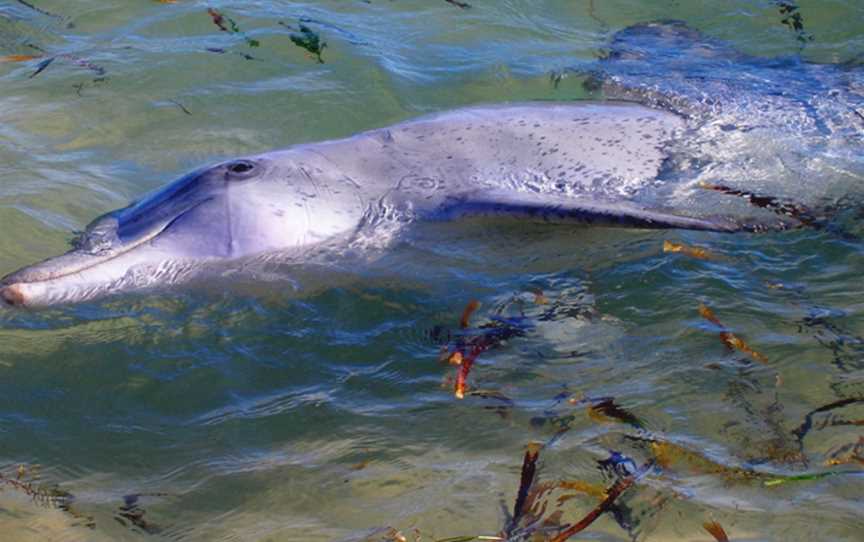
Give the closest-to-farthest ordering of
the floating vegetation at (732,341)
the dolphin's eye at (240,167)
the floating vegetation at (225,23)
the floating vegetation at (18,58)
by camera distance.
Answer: the floating vegetation at (732,341)
the dolphin's eye at (240,167)
the floating vegetation at (18,58)
the floating vegetation at (225,23)

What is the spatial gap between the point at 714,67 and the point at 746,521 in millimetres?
5246

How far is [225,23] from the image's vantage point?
9.47 meters

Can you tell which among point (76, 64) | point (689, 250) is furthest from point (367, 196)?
point (76, 64)

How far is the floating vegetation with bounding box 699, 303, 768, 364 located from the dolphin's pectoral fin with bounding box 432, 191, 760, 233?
1.36 feet

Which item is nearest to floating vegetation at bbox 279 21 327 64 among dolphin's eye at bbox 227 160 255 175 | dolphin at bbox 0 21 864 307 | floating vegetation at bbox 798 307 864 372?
dolphin at bbox 0 21 864 307

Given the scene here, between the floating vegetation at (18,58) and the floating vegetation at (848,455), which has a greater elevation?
the floating vegetation at (18,58)

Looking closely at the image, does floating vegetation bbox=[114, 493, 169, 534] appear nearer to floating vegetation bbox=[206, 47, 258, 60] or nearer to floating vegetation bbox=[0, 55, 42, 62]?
floating vegetation bbox=[206, 47, 258, 60]

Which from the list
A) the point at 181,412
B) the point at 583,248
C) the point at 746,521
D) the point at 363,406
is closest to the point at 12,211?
the point at 181,412

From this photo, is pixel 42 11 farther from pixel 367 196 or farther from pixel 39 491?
pixel 39 491

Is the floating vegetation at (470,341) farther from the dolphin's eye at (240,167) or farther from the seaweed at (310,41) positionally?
the seaweed at (310,41)

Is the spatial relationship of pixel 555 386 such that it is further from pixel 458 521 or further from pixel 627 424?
pixel 458 521

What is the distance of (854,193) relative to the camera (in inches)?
244

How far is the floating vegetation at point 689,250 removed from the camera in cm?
571

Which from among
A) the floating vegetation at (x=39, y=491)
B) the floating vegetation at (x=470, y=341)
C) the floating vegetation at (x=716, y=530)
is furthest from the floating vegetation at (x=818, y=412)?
the floating vegetation at (x=39, y=491)
